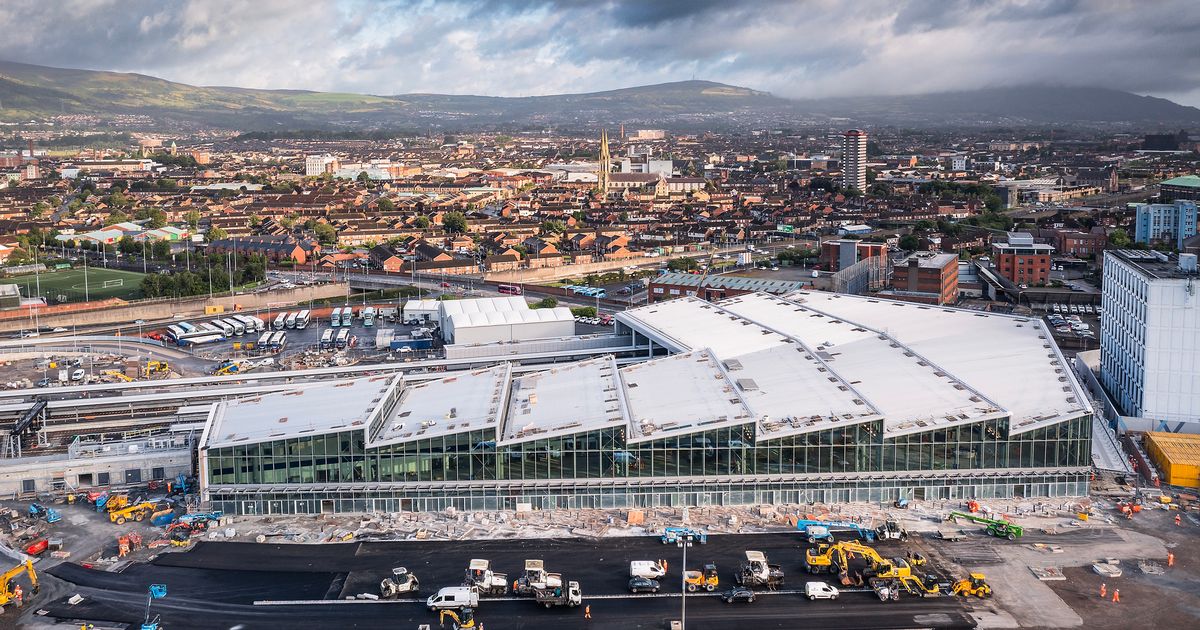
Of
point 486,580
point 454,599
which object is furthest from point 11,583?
point 486,580

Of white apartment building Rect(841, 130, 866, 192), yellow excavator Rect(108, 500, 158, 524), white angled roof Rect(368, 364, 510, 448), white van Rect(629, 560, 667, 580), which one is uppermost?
white apartment building Rect(841, 130, 866, 192)

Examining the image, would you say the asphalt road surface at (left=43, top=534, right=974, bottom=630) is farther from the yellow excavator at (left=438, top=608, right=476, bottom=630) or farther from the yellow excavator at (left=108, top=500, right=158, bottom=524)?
the yellow excavator at (left=108, top=500, right=158, bottom=524)

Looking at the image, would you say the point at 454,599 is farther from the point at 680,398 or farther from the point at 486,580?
the point at 680,398

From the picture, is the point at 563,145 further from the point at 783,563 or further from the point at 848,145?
the point at 783,563

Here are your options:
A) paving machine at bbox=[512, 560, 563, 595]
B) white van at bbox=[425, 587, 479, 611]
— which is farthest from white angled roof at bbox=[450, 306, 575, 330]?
white van at bbox=[425, 587, 479, 611]

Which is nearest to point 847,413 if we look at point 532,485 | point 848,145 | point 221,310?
point 532,485

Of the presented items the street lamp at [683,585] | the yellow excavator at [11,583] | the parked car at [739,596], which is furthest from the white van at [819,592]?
the yellow excavator at [11,583]

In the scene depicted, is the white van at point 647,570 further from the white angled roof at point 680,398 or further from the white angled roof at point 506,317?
the white angled roof at point 506,317
